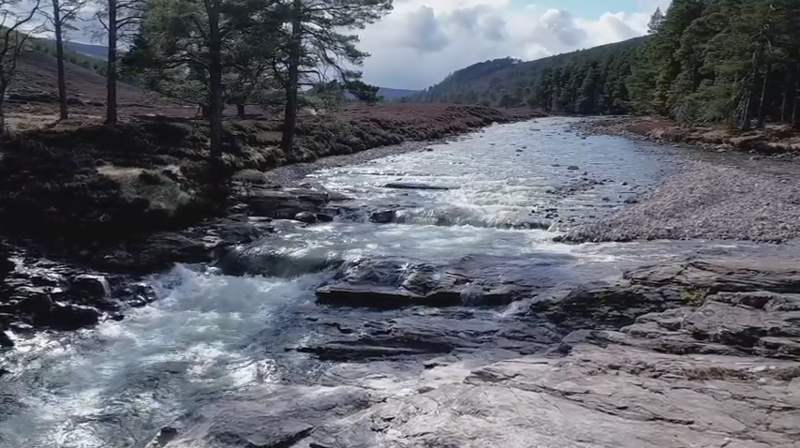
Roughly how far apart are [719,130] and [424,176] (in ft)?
101

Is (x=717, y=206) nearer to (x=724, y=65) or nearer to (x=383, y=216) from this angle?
(x=383, y=216)

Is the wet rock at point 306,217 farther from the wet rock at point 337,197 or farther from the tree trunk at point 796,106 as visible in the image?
the tree trunk at point 796,106

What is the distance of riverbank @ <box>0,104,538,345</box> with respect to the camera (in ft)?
43.2

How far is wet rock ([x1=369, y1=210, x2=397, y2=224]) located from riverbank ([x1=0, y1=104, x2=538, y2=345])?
4.93 ft

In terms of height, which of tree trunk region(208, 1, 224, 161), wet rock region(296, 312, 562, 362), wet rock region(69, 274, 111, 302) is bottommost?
wet rock region(69, 274, 111, 302)

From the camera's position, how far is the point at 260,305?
43.2 feet

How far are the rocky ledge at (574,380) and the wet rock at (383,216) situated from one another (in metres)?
8.51

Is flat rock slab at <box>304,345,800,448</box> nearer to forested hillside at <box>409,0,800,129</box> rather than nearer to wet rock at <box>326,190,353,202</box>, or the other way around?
wet rock at <box>326,190,353,202</box>

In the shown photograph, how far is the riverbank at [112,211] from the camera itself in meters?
13.2

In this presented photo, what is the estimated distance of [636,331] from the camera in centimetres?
945

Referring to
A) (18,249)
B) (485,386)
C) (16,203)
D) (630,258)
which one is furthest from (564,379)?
(16,203)

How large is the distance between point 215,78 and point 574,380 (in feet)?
68.4

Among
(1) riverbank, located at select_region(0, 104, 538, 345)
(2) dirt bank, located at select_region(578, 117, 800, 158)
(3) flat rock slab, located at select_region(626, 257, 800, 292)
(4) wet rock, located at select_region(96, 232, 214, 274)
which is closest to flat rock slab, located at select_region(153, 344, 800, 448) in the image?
(3) flat rock slab, located at select_region(626, 257, 800, 292)

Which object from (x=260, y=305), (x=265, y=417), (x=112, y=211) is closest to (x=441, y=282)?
(x=260, y=305)
